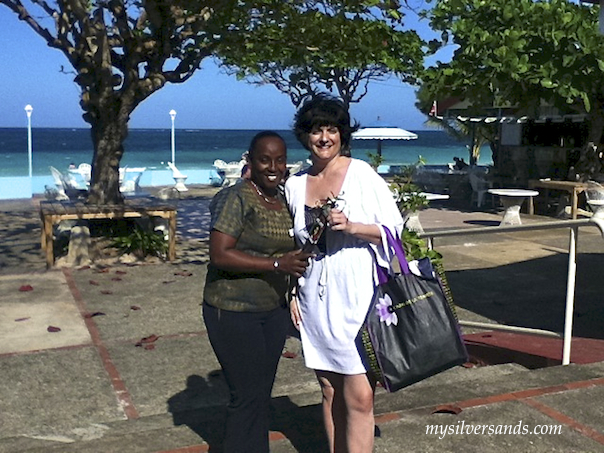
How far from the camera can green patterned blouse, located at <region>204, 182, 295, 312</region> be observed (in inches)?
119

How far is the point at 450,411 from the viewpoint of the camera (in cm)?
391

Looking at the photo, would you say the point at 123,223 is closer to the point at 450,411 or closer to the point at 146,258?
the point at 146,258

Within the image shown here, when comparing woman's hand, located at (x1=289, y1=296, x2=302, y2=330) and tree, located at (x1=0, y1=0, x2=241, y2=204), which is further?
tree, located at (x1=0, y1=0, x2=241, y2=204)

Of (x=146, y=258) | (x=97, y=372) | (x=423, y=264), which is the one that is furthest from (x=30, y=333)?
(x=423, y=264)

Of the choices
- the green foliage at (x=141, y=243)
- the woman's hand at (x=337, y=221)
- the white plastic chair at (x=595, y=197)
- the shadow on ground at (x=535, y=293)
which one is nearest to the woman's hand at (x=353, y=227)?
the woman's hand at (x=337, y=221)

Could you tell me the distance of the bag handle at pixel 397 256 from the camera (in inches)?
120

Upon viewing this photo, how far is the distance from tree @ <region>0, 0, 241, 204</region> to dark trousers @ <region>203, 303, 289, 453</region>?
7.48 metres

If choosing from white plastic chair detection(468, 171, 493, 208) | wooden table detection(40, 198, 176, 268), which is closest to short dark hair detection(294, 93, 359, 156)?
wooden table detection(40, 198, 176, 268)

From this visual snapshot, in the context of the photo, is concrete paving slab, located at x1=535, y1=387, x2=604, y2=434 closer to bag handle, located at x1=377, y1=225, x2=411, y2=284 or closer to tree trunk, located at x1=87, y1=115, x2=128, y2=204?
bag handle, located at x1=377, y1=225, x2=411, y2=284

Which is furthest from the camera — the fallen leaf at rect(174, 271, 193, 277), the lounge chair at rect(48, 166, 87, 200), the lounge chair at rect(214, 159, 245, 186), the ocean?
the ocean

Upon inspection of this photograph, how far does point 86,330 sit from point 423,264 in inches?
192

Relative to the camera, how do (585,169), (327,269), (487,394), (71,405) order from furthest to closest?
(585,169), (71,405), (487,394), (327,269)

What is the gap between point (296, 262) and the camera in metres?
2.95

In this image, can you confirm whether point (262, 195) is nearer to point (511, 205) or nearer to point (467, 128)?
point (511, 205)
